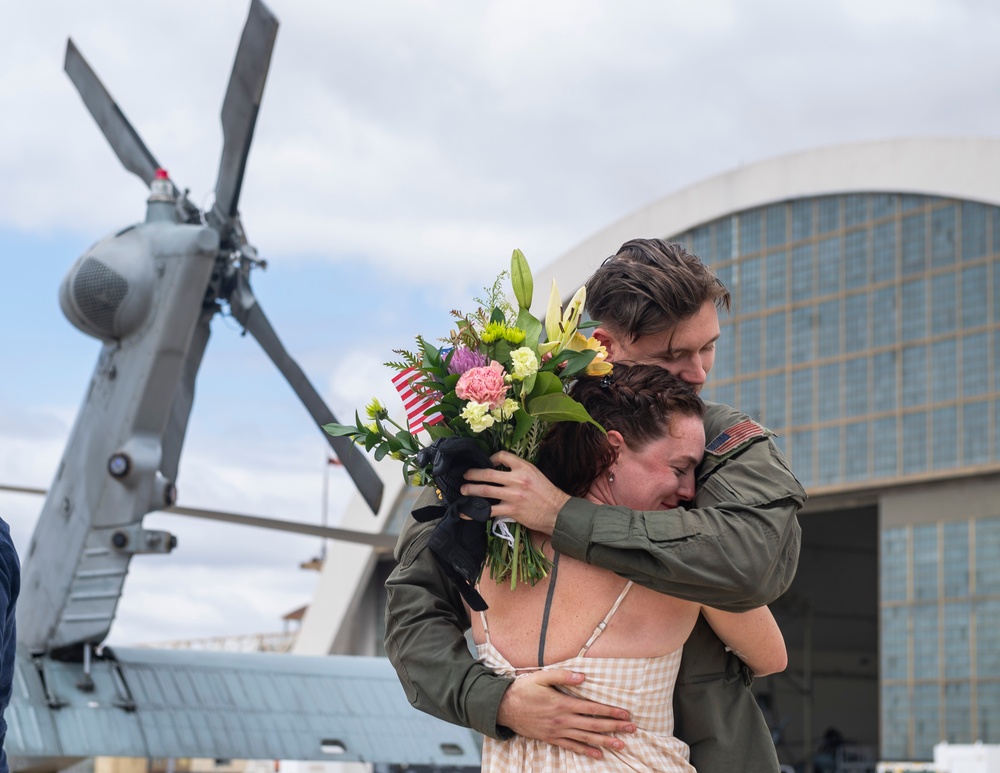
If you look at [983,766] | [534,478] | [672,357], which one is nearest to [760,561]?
[534,478]

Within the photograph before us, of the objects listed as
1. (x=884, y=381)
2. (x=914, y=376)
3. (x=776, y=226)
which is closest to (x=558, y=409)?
(x=914, y=376)

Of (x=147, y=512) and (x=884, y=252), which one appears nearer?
(x=147, y=512)

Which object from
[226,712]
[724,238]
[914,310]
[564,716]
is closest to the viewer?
[564,716]

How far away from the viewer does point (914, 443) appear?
25.8 metres

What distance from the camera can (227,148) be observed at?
16.6m

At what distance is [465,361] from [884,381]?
82.6ft

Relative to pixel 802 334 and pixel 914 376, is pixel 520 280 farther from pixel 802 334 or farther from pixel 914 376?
pixel 802 334

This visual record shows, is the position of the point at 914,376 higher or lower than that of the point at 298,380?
higher

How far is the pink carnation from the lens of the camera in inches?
110

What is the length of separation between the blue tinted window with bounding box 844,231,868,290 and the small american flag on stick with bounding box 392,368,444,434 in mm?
25484

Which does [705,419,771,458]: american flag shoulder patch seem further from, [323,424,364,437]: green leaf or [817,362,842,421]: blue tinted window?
[817,362,842,421]: blue tinted window

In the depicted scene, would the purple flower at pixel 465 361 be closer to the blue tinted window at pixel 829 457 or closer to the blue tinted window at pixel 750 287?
the blue tinted window at pixel 829 457

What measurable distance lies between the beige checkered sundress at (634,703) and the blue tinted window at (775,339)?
2665 cm

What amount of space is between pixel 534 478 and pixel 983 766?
16.9 meters
